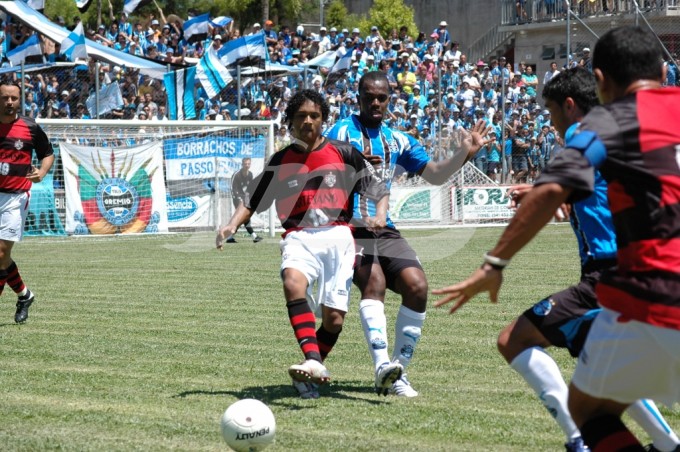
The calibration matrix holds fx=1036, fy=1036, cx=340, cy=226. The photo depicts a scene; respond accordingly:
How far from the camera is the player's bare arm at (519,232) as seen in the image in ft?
11.4

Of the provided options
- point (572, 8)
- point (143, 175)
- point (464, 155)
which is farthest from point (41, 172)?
point (572, 8)

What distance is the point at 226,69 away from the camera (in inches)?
973

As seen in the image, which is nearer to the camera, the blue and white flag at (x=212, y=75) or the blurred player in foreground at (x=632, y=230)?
the blurred player in foreground at (x=632, y=230)

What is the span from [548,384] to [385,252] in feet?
8.11

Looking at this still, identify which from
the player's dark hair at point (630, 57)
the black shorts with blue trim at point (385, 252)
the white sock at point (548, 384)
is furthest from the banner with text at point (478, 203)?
the player's dark hair at point (630, 57)

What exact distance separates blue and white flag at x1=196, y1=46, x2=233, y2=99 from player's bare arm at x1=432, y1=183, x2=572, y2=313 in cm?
2091

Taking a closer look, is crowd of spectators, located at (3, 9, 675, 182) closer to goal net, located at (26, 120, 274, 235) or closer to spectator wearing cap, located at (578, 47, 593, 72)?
spectator wearing cap, located at (578, 47, 593, 72)

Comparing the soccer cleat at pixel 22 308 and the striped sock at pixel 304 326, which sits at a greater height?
the striped sock at pixel 304 326

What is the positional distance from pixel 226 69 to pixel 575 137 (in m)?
21.8

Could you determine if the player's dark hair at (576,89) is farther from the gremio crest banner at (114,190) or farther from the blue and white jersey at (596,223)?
the gremio crest banner at (114,190)

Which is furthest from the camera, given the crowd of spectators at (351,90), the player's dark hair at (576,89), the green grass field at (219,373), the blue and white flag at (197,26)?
the blue and white flag at (197,26)

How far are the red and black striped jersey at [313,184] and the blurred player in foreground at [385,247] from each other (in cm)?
21

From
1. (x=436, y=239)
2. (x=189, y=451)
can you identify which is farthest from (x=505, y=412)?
(x=436, y=239)

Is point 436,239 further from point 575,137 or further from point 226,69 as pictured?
point 575,137
